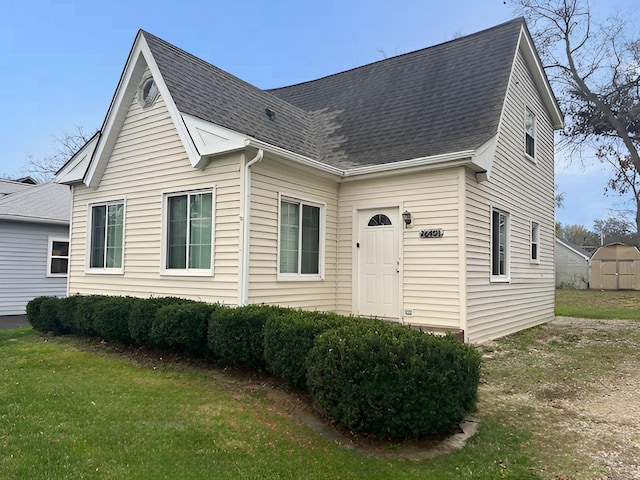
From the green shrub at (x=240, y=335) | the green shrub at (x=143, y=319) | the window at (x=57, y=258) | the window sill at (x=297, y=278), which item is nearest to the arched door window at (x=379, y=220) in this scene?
the window sill at (x=297, y=278)

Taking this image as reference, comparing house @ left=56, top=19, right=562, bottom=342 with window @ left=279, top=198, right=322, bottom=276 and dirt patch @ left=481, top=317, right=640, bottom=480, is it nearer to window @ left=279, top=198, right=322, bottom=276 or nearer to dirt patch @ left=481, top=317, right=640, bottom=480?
window @ left=279, top=198, right=322, bottom=276

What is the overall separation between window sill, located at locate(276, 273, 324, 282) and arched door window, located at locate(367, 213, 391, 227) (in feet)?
5.06

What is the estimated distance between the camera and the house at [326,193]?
8.08 meters

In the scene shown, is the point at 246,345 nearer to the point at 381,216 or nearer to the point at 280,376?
the point at 280,376

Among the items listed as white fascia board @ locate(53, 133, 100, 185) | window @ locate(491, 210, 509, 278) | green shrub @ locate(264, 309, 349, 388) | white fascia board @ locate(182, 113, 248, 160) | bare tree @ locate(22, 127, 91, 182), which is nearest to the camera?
green shrub @ locate(264, 309, 349, 388)

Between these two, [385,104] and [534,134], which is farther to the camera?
[534,134]

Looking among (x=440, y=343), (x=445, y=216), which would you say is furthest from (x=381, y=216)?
(x=440, y=343)

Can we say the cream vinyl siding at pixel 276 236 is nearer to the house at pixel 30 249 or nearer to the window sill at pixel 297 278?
the window sill at pixel 297 278

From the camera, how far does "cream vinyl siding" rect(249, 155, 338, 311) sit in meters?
7.88

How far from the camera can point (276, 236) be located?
8297 millimetres

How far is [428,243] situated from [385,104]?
4404mm

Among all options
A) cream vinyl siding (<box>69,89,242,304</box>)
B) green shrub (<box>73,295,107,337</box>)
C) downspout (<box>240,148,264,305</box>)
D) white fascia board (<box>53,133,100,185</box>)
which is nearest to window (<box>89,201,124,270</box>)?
cream vinyl siding (<box>69,89,242,304</box>)

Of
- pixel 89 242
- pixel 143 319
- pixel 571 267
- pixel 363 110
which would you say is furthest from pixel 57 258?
pixel 571 267

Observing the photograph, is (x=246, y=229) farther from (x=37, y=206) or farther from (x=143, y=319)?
(x=37, y=206)
